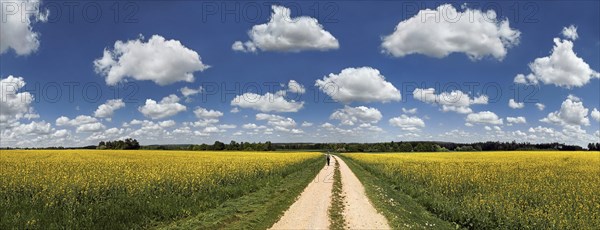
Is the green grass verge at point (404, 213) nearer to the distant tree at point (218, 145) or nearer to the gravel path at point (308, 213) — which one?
the gravel path at point (308, 213)

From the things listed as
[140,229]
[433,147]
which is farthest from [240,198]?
[433,147]

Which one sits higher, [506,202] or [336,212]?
[506,202]

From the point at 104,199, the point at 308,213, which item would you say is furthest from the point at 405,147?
the point at 104,199

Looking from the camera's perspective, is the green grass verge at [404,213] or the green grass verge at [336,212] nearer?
the green grass verge at [336,212]

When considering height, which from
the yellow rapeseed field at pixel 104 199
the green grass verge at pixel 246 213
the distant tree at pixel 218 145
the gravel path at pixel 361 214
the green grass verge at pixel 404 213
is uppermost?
the yellow rapeseed field at pixel 104 199

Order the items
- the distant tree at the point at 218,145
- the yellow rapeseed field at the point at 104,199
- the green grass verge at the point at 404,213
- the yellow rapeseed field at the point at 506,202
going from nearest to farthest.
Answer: the yellow rapeseed field at the point at 104,199
the yellow rapeseed field at the point at 506,202
the green grass verge at the point at 404,213
the distant tree at the point at 218,145

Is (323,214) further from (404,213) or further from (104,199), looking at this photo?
(104,199)

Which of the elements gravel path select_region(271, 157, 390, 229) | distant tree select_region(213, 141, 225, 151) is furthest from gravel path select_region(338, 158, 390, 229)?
distant tree select_region(213, 141, 225, 151)

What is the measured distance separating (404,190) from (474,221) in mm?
8741

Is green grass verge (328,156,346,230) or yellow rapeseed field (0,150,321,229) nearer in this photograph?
yellow rapeseed field (0,150,321,229)

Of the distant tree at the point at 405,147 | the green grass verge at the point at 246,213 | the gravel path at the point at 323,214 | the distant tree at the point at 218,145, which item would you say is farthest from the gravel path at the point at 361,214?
the distant tree at the point at 405,147

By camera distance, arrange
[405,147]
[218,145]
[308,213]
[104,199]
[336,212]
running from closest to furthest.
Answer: [308,213]
[336,212]
[104,199]
[218,145]
[405,147]

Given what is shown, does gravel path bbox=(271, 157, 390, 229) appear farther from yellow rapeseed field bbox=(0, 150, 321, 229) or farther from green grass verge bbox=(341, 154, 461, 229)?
yellow rapeseed field bbox=(0, 150, 321, 229)

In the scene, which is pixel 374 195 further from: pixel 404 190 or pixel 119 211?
pixel 119 211
